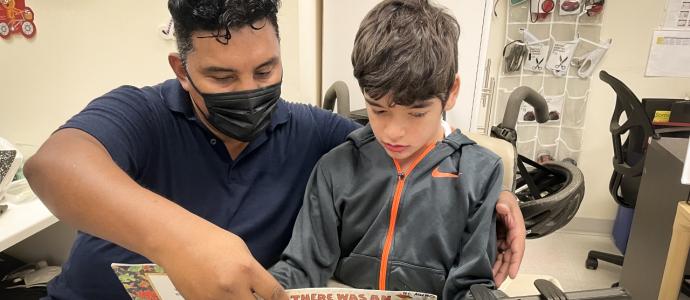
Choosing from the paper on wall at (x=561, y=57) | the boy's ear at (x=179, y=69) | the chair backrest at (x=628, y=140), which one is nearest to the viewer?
the boy's ear at (x=179, y=69)

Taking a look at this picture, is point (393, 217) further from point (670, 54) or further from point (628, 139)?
point (670, 54)

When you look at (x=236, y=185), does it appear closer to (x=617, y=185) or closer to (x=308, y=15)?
(x=308, y=15)

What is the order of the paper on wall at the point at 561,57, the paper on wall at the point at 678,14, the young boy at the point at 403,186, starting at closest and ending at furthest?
the young boy at the point at 403,186 < the paper on wall at the point at 678,14 < the paper on wall at the point at 561,57

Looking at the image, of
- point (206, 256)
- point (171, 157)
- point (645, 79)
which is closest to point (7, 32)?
point (171, 157)

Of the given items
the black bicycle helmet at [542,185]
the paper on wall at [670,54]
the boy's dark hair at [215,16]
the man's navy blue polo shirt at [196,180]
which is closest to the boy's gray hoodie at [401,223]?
the man's navy blue polo shirt at [196,180]

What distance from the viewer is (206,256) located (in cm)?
52

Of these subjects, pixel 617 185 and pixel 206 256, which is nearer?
pixel 206 256

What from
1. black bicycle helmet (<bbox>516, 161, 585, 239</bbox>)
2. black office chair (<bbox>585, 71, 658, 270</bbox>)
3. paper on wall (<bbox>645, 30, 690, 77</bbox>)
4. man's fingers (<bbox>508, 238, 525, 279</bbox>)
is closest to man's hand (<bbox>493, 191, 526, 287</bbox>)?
man's fingers (<bbox>508, 238, 525, 279</bbox>)

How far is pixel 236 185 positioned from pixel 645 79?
2787 millimetres

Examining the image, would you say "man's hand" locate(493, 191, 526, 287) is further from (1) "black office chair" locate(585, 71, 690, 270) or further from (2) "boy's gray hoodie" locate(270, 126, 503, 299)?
(1) "black office chair" locate(585, 71, 690, 270)

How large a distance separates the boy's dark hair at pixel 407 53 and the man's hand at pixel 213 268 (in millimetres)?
400

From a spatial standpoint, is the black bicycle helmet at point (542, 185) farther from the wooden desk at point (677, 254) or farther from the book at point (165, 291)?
the wooden desk at point (677, 254)

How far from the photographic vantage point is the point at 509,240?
3.00 feet

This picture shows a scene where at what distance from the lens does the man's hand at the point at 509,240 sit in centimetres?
89
